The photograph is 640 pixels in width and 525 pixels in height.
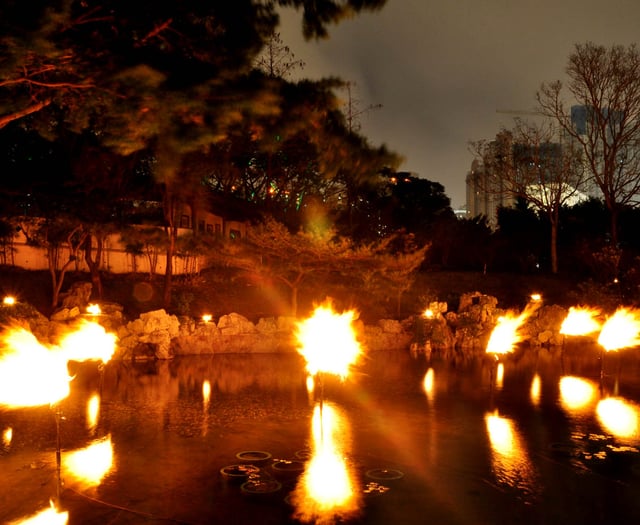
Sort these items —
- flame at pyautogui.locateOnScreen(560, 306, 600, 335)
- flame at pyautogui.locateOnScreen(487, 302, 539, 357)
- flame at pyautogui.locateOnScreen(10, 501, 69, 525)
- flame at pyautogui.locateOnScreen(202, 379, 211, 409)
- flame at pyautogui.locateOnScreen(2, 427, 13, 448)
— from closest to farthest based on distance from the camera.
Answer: flame at pyautogui.locateOnScreen(10, 501, 69, 525) → flame at pyautogui.locateOnScreen(2, 427, 13, 448) → flame at pyautogui.locateOnScreen(202, 379, 211, 409) → flame at pyautogui.locateOnScreen(487, 302, 539, 357) → flame at pyautogui.locateOnScreen(560, 306, 600, 335)

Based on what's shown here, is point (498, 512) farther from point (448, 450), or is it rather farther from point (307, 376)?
point (307, 376)

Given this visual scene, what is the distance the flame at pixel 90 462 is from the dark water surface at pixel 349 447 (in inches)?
3.4

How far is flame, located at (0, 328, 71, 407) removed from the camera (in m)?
12.6

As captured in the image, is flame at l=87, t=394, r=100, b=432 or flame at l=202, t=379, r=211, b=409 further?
flame at l=202, t=379, r=211, b=409

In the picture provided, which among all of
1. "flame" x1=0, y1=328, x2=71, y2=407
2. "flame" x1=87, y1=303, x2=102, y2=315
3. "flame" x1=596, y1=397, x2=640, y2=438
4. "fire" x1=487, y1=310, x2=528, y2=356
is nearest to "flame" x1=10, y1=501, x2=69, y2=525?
"flame" x1=0, y1=328, x2=71, y2=407

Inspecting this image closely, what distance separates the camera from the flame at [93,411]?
10.7 m

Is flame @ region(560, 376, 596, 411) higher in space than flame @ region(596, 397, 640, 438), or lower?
higher

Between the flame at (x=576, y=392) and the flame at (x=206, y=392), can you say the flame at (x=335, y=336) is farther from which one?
the flame at (x=576, y=392)

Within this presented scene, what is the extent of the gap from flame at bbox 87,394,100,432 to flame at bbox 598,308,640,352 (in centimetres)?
1599

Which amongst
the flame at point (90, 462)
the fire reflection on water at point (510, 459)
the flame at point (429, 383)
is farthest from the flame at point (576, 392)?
the flame at point (90, 462)

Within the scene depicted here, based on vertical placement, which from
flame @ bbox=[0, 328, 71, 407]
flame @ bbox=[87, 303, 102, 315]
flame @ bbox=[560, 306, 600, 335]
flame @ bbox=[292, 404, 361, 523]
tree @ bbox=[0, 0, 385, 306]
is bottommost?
flame @ bbox=[292, 404, 361, 523]

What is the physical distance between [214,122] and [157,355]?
14.4 metres

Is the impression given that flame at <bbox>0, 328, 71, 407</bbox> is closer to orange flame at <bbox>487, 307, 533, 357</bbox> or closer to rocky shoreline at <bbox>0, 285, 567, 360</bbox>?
rocky shoreline at <bbox>0, 285, 567, 360</bbox>

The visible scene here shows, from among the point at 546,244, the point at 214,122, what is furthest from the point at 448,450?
the point at 546,244
